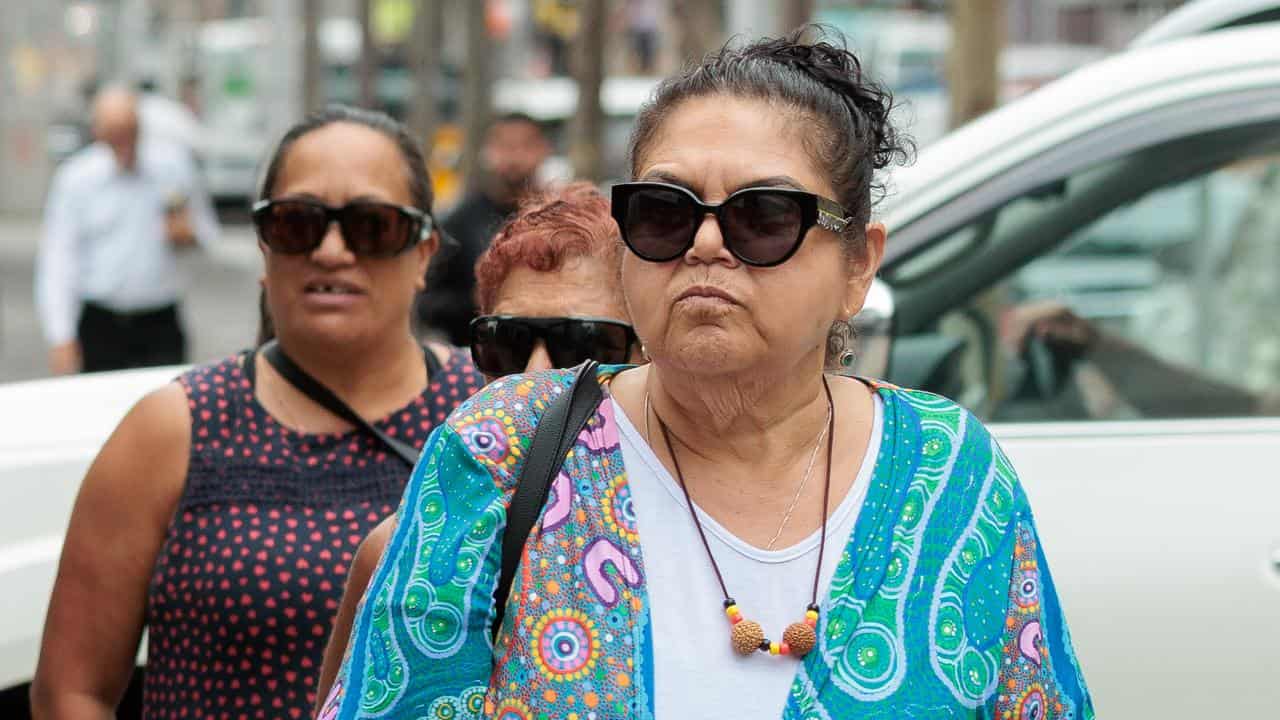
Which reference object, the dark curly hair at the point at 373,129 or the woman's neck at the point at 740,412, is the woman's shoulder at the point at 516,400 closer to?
the woman's neck at the point at 740,412

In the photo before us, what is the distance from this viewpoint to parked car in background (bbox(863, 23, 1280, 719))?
3033 millimetres

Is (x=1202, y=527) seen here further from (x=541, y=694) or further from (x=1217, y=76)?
(x=541, y=694)

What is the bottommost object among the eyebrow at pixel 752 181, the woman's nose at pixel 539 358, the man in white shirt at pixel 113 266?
the man in white shirt at pixel 113 266

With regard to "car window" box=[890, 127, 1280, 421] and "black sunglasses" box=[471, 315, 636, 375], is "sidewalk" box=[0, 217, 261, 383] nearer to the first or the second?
"car window" box=[890, 127, 1280, 421]

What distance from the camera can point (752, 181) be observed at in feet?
6.26

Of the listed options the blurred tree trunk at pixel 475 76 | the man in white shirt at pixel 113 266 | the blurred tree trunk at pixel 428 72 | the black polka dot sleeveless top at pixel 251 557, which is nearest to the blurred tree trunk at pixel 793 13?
the man in white shirt at pixel 113 266

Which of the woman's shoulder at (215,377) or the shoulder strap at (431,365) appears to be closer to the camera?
the woman's shoulder at (215,377)

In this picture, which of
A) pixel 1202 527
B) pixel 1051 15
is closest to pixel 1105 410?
pixel 1202 527

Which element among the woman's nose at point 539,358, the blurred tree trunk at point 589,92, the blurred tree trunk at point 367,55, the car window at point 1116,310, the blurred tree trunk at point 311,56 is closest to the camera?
the woman's nose at point 539,358

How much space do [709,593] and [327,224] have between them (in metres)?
A: 1.27

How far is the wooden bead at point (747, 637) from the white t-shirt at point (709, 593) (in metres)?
0.01

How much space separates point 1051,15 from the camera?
121ft

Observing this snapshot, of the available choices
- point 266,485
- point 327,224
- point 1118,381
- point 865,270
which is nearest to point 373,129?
point 327,224

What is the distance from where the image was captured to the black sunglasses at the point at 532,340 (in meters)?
2.60
